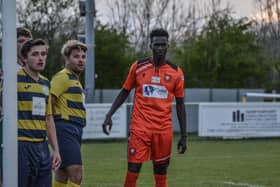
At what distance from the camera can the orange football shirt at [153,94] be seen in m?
9.15

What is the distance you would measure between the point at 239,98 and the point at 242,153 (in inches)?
552

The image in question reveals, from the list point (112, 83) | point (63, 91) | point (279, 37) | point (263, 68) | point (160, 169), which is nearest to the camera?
point (63, 91)

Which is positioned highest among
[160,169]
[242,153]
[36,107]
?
[36,107]

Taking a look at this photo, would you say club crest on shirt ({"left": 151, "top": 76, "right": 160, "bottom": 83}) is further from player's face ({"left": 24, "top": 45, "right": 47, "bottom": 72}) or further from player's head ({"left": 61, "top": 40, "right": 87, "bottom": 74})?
player's face ({"left": 24, "top": 45, "right": 47, "bottom": 72})

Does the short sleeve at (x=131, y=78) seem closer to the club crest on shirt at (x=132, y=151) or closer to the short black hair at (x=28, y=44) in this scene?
the club crest on shirt at (x=132, y=151)

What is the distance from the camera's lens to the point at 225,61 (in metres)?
37.7

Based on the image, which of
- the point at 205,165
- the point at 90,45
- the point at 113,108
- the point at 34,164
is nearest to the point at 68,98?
the point at 113,108

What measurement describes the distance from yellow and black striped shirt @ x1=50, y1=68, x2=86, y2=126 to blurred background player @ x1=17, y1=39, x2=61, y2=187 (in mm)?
1278

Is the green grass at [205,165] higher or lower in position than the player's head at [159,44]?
lower

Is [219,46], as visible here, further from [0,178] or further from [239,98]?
[0,178]

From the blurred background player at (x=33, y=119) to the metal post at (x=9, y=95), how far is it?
106 centimetres

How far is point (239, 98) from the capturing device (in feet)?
107

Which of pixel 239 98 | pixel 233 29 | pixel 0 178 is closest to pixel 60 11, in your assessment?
pixel 233 29

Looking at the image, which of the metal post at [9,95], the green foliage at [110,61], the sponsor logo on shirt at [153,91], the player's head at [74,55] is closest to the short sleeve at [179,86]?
the sponsor logo on shirt at [153,91]
